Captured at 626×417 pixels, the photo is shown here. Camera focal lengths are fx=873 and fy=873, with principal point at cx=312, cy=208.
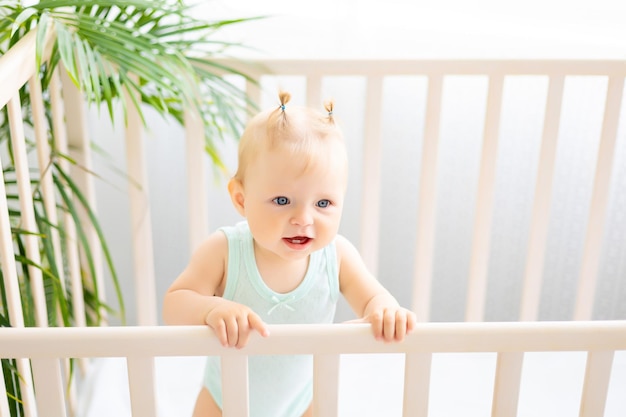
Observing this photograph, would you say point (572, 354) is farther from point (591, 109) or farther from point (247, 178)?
point (247, 178)

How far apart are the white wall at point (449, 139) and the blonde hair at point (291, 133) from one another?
0.66m

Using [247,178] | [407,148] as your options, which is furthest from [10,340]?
[407,148]

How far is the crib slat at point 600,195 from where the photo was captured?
150 centimetres

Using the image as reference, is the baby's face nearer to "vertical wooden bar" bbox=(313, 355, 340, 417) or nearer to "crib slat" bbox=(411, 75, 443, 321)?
"vertical wooden bar" bbox=(313, 355, 340, 417)

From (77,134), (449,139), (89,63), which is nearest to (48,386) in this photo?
(89,63)

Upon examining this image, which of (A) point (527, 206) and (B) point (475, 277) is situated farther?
(A) point (527, 206)

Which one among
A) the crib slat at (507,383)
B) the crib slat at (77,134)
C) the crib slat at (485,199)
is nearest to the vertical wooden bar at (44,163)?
the crib slat at (77,134)

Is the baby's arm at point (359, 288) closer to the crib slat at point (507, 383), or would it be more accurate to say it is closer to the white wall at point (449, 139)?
the crib slat at point (507, 383)

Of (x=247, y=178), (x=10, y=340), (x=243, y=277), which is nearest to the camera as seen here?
(x=10, y=340)

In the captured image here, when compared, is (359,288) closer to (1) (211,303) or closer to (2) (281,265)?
(2) (281,265)

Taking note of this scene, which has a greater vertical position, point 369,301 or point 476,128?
point 476,128

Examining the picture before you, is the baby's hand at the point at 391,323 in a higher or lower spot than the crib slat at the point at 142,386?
higher

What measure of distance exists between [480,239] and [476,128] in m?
0.33

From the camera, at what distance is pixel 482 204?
1566 mm
